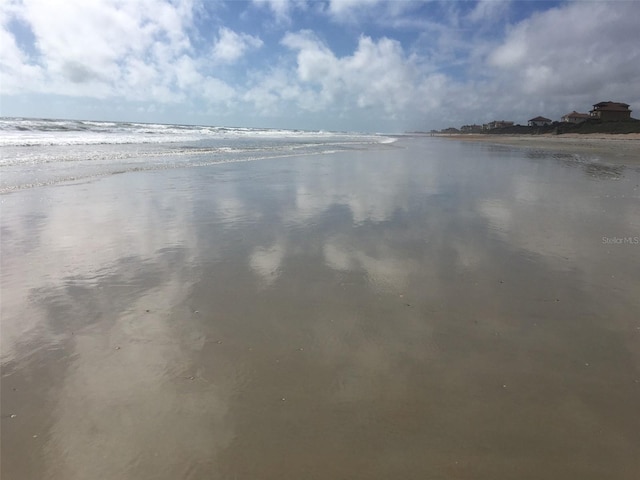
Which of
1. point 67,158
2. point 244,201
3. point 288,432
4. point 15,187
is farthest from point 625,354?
point 67,158

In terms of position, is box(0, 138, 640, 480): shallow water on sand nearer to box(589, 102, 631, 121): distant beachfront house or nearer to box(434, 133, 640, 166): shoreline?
box(434, 133, 640, 166): shoreline

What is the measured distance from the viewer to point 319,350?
11.3 ft

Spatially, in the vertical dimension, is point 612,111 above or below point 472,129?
above

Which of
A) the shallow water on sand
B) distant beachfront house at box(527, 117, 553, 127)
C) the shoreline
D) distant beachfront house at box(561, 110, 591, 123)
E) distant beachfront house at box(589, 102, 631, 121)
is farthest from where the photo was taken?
distant beachfront house at box(527, 117, 553, 127)

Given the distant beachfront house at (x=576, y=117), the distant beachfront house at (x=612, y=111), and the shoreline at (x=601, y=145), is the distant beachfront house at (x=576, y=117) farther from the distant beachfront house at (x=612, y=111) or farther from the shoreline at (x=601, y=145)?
the shoreline at (x=601, y=145)

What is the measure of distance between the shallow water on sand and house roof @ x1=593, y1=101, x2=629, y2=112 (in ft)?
288

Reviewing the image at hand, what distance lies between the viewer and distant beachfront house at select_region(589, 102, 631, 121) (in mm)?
73675

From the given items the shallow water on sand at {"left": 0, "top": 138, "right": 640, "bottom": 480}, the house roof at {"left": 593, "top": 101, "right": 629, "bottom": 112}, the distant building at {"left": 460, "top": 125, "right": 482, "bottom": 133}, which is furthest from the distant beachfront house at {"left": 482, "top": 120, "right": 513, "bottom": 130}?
the shallow water on sand at {"left": 0, "top": 138, "right": 640, "bottom": 480}

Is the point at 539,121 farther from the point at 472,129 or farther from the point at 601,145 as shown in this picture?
the point at 601,145

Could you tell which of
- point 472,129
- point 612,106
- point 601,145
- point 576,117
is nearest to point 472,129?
point 472,129

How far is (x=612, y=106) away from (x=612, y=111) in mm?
2118

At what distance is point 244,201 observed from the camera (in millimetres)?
9648

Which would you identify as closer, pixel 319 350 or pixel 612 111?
pixel 319 350

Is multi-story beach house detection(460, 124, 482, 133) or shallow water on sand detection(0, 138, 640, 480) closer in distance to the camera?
shallow water on sand detection(0, 138, 640, 480)
